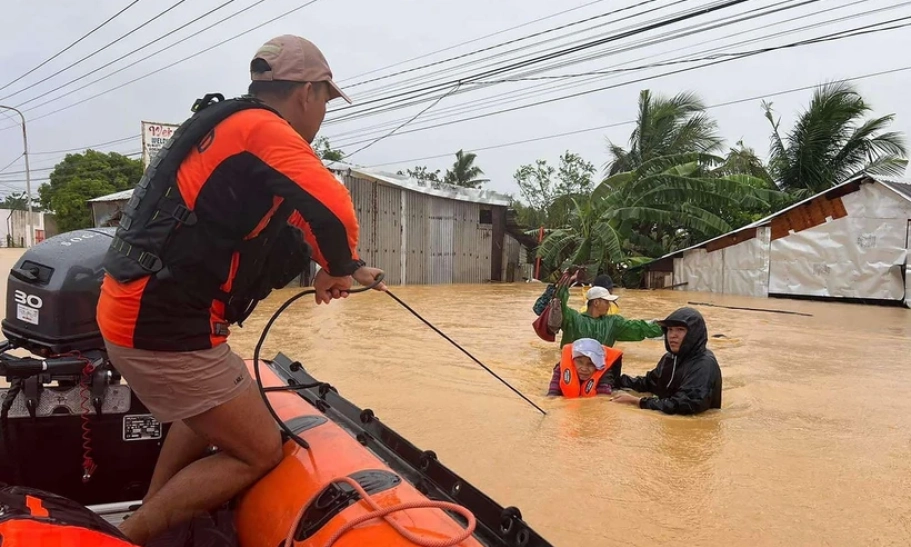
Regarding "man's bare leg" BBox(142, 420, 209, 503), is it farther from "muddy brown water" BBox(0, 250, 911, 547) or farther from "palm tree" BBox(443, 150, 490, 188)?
"palm tree" BBox(443, 150, 490, 188)

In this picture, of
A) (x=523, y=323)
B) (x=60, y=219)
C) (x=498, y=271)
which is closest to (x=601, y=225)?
(x=498, y=271)

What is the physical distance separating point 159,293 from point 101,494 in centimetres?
137

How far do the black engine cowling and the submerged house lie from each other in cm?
1517

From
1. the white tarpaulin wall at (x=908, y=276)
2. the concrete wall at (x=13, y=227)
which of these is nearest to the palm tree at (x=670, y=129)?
the white tarpaulin wall at (x=908, y=276)

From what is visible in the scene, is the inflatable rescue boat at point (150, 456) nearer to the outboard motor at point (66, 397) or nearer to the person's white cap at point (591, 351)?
the outboard motor at point (66, 397)

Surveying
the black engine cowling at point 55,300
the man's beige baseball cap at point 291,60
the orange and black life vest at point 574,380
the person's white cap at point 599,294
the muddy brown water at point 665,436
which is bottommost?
the muddy brown water at point 665,436

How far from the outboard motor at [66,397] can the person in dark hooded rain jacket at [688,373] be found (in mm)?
3550

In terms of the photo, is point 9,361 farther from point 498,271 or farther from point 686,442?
point 498,271

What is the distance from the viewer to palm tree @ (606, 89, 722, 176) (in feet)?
62.7

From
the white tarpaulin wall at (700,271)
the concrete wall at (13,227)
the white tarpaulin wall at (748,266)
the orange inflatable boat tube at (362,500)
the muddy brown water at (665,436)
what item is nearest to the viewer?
the orange inflatable boat tube at (362,500)

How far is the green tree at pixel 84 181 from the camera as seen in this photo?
1291 inches

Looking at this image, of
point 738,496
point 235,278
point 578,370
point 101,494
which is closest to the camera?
point 235,278

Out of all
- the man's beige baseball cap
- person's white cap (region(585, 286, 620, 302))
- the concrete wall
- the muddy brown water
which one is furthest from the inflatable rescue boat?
the concrete wall

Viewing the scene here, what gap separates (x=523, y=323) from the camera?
10539 mm
